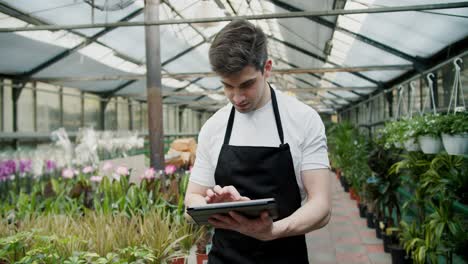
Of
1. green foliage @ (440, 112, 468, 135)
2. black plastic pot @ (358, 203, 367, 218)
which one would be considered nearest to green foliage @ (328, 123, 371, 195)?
black plastic pot @ (358, 203, 367, 218)

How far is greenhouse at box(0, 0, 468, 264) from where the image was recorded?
1.32 meters

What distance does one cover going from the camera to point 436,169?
3301 mm

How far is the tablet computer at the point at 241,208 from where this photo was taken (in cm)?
104

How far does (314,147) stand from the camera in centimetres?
130

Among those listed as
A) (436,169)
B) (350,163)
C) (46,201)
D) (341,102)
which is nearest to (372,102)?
(350,163)

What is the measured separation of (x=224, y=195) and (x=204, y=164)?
0.99 ft

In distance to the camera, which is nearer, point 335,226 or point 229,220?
point 229,220

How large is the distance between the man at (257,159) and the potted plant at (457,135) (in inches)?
69.0

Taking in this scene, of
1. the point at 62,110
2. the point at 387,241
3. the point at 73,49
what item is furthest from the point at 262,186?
the point at 62,110

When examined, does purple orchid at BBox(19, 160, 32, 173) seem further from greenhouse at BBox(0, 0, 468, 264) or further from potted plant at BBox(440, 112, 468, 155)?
potted plant at BBox(440, 112, 468, 155)

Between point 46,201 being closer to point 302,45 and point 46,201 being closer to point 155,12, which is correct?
point 155,12

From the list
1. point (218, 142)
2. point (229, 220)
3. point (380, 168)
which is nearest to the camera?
point (229, 220)

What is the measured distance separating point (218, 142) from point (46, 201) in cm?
247

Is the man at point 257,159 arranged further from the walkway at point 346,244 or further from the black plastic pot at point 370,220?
the black plastic pot at point 370,220
